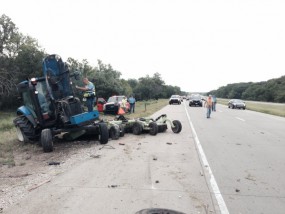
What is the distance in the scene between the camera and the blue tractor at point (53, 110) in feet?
33.2

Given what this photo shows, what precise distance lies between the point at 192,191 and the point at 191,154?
11.8 ft

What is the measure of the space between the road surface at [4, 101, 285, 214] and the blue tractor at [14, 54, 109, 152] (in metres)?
1.00

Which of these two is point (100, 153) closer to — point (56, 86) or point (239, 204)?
point (56, 86)

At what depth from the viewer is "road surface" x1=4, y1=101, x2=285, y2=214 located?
16.3 ft

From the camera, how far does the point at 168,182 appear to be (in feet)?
20.5

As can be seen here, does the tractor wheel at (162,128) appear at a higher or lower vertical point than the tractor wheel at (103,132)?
lower

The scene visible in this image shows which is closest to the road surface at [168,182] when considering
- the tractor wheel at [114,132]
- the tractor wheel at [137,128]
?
the tractor wheel at [114,132]

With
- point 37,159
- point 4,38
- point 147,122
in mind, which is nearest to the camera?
point 37,159

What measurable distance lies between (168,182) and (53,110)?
5.55 metres

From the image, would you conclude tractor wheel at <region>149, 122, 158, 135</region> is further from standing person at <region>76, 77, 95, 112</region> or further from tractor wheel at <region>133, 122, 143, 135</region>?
standing person at <region>76, 77, 95, 112</region>

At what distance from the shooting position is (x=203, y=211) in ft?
15.6

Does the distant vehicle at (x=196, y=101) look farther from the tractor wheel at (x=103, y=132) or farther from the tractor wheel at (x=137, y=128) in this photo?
the tractor wheel at (x=103, y=132)

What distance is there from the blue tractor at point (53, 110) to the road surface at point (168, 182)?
3.27 ft

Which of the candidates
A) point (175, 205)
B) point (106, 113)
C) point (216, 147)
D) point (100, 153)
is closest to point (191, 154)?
point (216, 147)
